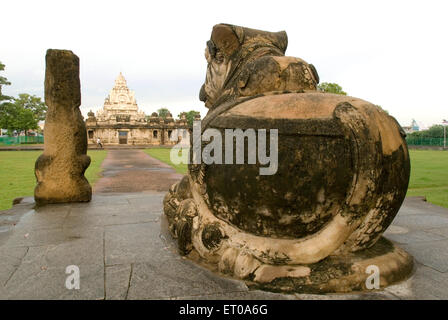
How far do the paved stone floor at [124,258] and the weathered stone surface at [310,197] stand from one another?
0.16 m

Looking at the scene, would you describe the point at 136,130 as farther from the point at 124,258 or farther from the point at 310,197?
the point at 310,197

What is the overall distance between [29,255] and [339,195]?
2809 mm

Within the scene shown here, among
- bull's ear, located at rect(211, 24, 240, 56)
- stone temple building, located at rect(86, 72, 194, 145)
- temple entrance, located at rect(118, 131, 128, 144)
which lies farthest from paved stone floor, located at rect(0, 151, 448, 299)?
temple entrance, located at rect(118, 131, 128, 144)

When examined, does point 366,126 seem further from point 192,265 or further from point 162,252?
point 162,252

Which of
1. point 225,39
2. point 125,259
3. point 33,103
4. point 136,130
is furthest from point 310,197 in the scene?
point 33,103

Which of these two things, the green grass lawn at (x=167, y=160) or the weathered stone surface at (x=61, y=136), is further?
the green grass lawn at (x=167, y=160)

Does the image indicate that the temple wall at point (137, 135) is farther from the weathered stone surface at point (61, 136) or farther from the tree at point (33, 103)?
the weathered stone surface at point (61, 136)

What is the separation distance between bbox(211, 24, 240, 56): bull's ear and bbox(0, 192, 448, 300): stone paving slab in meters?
2.09

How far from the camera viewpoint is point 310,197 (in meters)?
2.30

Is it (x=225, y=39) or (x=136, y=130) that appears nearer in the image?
(x=225, y=39)

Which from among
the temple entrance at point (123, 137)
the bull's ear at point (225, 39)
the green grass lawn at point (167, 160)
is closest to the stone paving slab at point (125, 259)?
the bull's ear at point (225, 39)

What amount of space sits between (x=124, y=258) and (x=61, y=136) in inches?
135

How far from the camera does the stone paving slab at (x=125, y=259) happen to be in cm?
226
